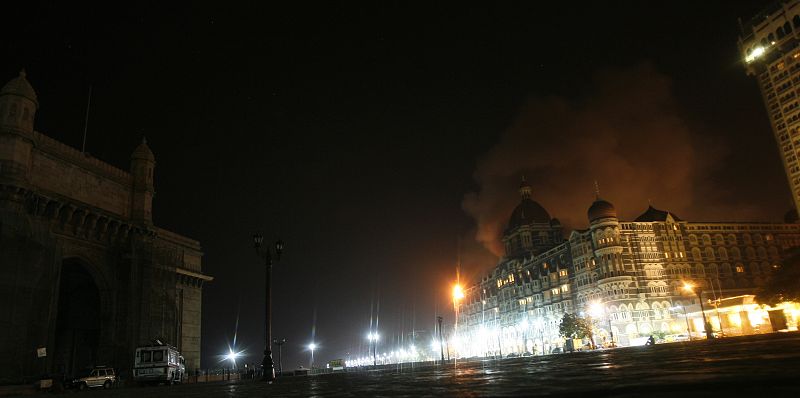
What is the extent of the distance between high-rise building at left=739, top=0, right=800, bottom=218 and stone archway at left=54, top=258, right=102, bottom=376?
319ft

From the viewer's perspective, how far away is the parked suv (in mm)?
29797

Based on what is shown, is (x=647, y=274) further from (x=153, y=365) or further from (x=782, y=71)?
(x=153, y=365)

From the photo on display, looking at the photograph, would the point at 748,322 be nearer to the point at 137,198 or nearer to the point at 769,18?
the point at 769,18

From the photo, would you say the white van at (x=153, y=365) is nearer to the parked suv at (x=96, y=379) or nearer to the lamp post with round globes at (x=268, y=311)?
the parked suv at (x=96, y=379)

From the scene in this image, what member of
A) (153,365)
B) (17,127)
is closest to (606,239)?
(153,365)

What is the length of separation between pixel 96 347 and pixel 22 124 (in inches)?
699

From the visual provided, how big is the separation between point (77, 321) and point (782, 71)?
103094mm

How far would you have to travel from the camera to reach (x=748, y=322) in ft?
Result: 213

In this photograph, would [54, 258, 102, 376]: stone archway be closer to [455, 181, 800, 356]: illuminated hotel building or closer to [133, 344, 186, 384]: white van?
[133, 344, 186, 384]: white van

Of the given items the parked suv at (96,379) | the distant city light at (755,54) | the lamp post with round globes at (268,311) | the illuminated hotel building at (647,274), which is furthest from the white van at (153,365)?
the distant city light at (755,54)

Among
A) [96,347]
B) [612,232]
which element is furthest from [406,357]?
[96,347]

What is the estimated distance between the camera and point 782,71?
8525cm

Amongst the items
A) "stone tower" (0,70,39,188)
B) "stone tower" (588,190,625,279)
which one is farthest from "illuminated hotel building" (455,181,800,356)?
"stone tower" (0,70,39,188)

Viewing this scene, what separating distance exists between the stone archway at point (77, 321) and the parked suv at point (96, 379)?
32.2 ft
